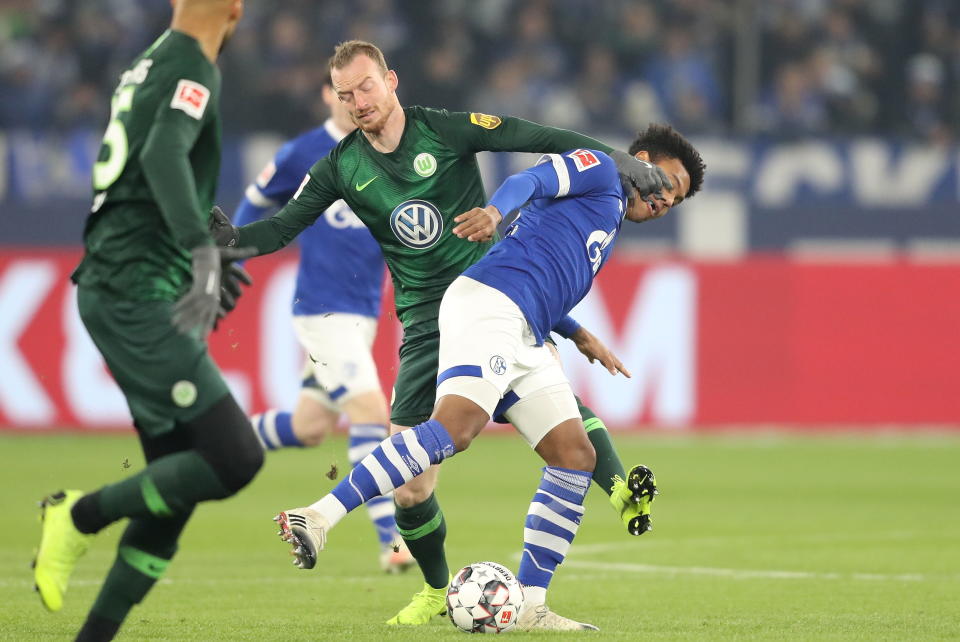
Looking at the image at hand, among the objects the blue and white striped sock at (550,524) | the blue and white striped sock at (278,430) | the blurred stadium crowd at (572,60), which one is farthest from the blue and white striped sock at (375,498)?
the blurred stadium crowd at (572,60)

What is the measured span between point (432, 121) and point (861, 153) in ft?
44.2

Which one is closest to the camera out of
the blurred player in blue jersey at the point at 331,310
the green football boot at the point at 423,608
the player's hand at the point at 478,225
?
the player's hand at the point at 478,225

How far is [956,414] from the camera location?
15703 mm

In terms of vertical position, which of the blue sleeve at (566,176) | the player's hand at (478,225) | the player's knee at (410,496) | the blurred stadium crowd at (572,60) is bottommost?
the player's knee at (410,496)

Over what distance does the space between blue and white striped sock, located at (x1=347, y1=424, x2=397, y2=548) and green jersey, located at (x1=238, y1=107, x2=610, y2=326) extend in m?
2.05

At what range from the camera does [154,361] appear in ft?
16.0

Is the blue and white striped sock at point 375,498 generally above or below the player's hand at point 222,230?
below

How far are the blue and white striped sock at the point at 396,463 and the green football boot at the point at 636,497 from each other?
2.41 ft

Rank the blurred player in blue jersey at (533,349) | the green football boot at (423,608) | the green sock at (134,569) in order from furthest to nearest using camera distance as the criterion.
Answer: the green football boot at (423,608), the blurred player in blue jersey at (533,349), the green sock at (134,569)

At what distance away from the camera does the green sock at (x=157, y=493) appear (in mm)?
4867

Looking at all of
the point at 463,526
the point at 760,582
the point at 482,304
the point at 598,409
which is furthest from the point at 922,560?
the point at 598,409

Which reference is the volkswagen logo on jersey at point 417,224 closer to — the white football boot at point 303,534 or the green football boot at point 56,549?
the white football boot at point 303,534

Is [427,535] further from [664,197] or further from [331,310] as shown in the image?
[331,310]

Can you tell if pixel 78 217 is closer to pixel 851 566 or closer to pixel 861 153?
pixel 861 153
